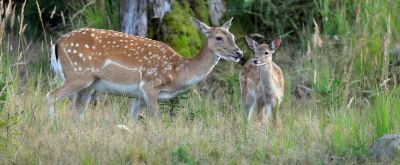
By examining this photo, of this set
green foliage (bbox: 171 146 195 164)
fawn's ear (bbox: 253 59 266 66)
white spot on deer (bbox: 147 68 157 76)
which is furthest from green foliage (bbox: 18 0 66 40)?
green foliage (bbox: 171 146 195 164)

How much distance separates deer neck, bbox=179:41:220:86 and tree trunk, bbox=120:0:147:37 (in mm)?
1787

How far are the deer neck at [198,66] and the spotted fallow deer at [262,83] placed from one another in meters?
0.45

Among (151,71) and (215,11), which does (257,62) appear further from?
(215,11)

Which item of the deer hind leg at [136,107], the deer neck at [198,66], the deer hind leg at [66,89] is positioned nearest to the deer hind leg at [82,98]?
the deer hind leg at [66,89]

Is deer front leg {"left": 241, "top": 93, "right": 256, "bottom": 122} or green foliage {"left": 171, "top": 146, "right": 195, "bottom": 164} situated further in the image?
deer front leg {"left": 241, "top": 93, "right": 256, "bottom": 122}

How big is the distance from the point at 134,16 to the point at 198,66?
2.00 m

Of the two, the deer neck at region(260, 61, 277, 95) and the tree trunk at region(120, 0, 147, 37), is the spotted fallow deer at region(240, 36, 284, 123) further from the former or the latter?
the tree trunk at region(120, 0, 147, 37)

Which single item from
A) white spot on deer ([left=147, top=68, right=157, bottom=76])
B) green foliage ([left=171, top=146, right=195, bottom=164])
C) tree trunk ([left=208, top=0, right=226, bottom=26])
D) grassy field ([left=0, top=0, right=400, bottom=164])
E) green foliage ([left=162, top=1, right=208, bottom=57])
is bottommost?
green foliage ([left=171, top=146, right=195, bottom=164])

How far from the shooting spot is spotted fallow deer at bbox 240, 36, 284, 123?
10.1 m

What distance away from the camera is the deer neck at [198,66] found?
997 cm

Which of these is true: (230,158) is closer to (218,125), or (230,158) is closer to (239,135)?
(239,135)

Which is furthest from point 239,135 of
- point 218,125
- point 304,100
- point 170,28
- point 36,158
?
point 170,28

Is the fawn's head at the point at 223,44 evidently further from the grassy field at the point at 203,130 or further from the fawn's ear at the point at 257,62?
the grassy field at the point at 203,130

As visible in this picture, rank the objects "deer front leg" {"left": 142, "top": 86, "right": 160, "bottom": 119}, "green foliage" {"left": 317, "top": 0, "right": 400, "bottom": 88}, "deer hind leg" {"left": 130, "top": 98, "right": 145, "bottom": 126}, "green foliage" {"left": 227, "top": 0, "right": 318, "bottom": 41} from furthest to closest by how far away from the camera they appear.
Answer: "green foliage" {"left": 227, "top": 0, "right": 318, "bottom": 41} < "green foliage" {"left": 317, "top": 0, "right": 400, "bottom": 88} < "deer hind leg" {"left": 130, "top": 98, "right": 145, "bottom": 126} < "deer front leg" {"left": 142, "top": 86, "right": 160, "bottom": 119}
